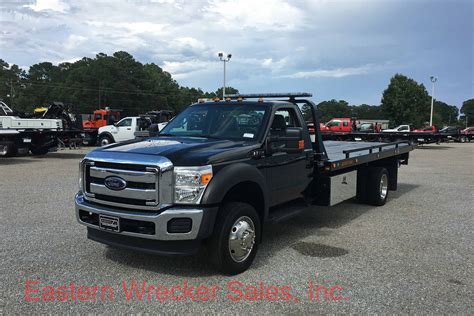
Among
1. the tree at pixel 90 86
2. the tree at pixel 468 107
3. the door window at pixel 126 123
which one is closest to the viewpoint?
the door window at pixel 126 123

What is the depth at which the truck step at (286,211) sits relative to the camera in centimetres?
524

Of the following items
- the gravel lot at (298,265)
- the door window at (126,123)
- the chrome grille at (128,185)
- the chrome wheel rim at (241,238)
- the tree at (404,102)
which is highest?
the tree at (404,102)

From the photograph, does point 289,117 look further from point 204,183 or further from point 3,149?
point 3,149

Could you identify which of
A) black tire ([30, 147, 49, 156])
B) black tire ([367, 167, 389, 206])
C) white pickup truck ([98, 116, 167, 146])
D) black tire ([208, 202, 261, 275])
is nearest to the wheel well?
black tire ([208, 202, 261, 275])

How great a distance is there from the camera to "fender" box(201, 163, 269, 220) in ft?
13.6

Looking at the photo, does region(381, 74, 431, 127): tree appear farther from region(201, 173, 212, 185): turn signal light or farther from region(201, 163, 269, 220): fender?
region(201, 173, 212, 185): turn signal light

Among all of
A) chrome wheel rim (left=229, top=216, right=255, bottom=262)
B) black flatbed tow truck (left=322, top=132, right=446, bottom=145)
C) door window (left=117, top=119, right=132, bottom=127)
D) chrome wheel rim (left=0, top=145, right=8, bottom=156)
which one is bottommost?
chrome wheel rim (left=229, top=216, right=255, bottom=262)

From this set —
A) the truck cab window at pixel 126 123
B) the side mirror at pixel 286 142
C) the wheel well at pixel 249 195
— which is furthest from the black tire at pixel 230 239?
the truck cab window at pixel 126 123

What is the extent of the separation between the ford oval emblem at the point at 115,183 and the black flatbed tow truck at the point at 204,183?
10 mm

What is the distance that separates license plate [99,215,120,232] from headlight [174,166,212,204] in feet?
2.25

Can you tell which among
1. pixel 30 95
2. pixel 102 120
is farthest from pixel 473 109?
pixel 102 120

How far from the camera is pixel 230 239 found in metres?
4.42

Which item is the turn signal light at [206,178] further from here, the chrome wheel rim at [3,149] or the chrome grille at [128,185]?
the chrome wheel rim at [3,149]

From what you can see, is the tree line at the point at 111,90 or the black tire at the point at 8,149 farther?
the tree line at the point at 111,90
